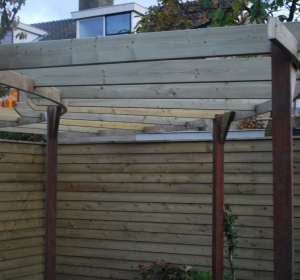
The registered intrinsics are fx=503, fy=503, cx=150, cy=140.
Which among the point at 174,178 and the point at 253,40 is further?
the point at 174,178

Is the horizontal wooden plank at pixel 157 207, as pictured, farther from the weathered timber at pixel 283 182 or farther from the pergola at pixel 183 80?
the weathered timber at pixel 283 182

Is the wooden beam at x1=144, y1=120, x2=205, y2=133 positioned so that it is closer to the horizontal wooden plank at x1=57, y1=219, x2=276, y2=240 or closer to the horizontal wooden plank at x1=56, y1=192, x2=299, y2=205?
the horizontal wooden plank at x1=56, y1=192, x2=299, y2=205

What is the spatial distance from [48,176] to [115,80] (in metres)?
1.97

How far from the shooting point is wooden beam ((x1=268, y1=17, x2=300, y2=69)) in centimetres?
261

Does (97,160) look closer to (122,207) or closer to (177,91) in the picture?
(122,207)

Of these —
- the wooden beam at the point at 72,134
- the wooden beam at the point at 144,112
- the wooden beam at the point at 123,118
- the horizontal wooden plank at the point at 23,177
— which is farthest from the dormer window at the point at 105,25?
the wooden beam at the point at 144,112

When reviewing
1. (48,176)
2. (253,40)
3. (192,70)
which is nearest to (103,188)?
(48,176)

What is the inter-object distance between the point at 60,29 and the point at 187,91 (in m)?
18.9

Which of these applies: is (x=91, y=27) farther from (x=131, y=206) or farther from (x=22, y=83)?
(x=22, y=83)

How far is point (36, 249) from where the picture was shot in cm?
728

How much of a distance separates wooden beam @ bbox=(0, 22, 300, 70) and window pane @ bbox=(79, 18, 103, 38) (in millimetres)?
15564

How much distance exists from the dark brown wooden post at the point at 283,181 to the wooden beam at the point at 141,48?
0.36m

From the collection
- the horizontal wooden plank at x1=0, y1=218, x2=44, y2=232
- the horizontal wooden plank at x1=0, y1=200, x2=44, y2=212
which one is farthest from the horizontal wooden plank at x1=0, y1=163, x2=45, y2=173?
the horizontal wooden plank at x1=0, y1=218, x2=44, y2=232

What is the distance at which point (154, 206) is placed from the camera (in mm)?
6953
